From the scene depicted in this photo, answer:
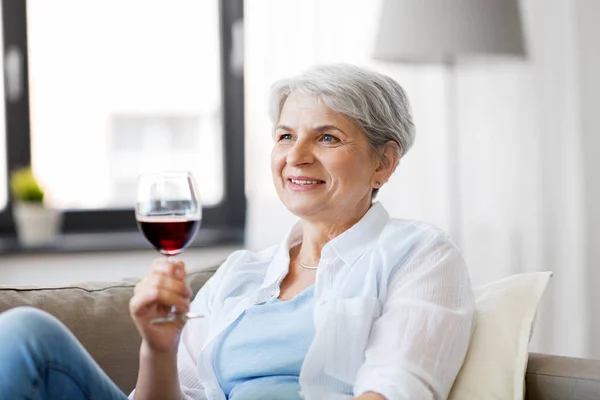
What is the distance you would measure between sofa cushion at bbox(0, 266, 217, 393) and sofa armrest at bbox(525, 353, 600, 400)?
2.81 feet

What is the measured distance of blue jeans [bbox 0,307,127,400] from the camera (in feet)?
4.80

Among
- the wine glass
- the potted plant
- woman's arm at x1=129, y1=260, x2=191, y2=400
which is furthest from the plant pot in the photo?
the wine glass

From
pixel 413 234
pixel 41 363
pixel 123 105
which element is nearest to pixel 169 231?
pixel 41 363

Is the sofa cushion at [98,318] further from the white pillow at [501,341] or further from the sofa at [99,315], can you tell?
the white pillow at [501,341]

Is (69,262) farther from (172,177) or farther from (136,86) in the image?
(172,177)

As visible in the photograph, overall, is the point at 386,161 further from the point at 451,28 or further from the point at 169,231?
the point at 451,28

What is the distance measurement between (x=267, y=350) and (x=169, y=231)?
1.43 ft

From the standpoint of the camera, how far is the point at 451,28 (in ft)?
9.47

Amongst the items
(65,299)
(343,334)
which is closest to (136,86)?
(65,299)

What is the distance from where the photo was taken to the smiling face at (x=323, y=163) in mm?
1884

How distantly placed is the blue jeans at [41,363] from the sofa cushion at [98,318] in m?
0.49

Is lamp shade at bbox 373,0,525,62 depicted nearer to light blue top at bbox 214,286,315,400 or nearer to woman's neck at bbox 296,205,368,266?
woman's neck at bbox 296,205,368,266

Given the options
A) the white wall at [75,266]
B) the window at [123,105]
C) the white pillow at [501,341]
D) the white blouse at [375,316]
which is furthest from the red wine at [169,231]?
the window at [123,105]

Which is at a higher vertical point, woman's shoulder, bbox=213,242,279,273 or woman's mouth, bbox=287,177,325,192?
woman's mouth, bbox=287,177,325,192
